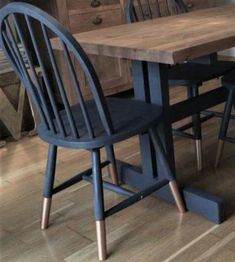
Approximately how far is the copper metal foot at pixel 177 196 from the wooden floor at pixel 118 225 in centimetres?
4

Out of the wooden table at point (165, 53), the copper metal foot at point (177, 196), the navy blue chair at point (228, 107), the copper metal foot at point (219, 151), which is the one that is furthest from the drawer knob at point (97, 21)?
the copper metal foot at point (177, 196)

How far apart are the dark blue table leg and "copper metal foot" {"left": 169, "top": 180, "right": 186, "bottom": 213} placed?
0.09 ft

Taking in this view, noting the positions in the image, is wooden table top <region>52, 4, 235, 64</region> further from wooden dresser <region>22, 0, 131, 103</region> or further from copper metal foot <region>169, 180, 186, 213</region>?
wooden dresser <region>22, 0, 131, 103</region>

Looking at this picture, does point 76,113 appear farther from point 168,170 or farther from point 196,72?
point 196,72

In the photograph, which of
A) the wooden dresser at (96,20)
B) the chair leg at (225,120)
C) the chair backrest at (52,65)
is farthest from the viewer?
the wooden dresser at (96,20)

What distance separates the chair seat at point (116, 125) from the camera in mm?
1421

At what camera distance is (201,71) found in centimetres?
222

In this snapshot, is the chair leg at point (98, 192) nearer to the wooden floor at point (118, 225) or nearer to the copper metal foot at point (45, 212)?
the wooden floor at point (118, 225)

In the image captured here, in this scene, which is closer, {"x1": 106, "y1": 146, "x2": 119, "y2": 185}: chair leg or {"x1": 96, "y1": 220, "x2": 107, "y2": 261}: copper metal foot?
{"x1": 96, "y1": 220, "x2": 107, "y2": 261}: copper metal foot

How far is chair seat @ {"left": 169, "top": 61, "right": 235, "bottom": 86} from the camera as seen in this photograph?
2.11m

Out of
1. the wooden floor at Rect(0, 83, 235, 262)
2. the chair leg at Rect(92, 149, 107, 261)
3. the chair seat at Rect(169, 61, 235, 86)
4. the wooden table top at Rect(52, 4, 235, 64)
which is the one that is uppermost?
the wooden table top at Rect(52, 4, 235, 64)

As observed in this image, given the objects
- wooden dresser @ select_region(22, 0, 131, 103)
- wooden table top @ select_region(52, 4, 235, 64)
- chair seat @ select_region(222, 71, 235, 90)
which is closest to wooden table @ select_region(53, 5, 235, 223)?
wooden table top @ select_region(52, 4, 235, 64)

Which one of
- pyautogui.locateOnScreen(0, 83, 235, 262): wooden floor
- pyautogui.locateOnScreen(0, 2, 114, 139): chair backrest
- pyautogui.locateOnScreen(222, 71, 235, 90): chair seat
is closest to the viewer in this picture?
pyautogui.locateOnScreen(0, 2, 114, 139): chair backrest

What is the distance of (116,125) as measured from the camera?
4.93ft
